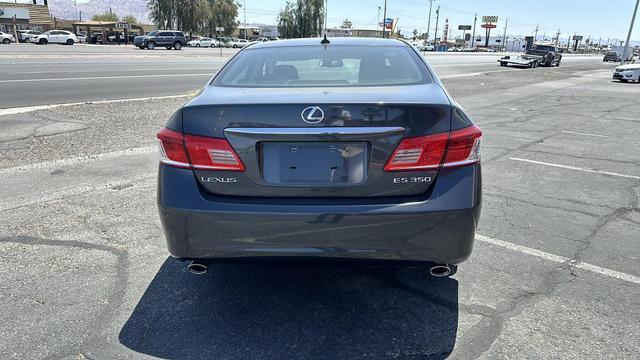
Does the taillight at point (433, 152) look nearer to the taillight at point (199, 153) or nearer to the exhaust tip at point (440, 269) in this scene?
the exhaust tip at point (440, 269)

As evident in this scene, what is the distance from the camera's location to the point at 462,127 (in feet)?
8.48

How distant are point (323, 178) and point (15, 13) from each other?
8812 cm

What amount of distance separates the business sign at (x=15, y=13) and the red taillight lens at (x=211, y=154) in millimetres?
86345

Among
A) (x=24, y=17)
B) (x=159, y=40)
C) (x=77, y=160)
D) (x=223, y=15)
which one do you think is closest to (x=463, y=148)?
(x=77, y=160)

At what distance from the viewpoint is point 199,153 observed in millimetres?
2564

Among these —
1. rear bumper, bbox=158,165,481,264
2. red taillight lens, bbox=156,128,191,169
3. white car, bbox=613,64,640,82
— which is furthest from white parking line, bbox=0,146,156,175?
white car, bbox=613,64,640,82

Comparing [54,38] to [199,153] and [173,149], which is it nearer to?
[173,149]

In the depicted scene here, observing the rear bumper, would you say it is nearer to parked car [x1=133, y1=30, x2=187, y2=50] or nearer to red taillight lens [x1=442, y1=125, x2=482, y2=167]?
red taillight lens [x1=442, y1=125, x2=482, y2=167]

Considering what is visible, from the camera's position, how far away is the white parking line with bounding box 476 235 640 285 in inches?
137

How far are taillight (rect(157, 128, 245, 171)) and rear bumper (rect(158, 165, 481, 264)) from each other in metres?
0.07

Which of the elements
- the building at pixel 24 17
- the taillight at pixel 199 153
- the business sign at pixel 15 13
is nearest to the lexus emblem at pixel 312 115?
the taillight at pixel 199 153

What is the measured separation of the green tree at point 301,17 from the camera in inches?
3157

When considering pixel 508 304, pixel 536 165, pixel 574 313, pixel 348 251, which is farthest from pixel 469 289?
pixel 536 165

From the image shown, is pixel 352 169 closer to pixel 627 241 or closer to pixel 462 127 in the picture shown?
pixel 462 127
